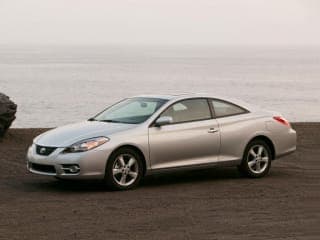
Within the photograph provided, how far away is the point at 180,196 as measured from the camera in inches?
465

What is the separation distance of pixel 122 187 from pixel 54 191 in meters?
0.96

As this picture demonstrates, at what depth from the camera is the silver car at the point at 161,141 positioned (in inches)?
474

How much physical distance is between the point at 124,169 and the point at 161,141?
0.69 m

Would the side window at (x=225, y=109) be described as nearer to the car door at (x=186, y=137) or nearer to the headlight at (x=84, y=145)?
the car door at (x=186, y=137)

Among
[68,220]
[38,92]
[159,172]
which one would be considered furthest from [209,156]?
[38,92]

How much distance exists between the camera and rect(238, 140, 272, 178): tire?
13469 mm

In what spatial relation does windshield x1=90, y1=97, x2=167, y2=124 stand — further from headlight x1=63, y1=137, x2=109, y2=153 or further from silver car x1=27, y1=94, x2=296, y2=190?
headlight x1=63, y1=137, x2=109, y2=153

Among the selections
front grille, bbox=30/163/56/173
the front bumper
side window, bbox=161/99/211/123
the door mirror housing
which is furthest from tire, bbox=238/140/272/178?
front grille, bbox=30/163/56/173

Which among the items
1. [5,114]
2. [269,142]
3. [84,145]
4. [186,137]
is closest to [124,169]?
[84,145]

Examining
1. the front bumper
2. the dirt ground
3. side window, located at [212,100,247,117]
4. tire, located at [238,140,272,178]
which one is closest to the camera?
the dirt ground

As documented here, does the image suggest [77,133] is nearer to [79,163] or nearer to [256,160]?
[79,163]

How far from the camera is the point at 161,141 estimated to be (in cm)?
1247

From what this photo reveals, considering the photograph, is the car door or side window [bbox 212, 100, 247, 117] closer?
the car door

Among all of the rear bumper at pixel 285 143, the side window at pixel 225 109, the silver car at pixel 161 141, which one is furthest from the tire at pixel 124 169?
the rear bumper at pixel 285 143
